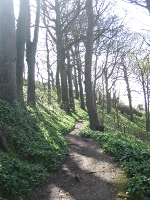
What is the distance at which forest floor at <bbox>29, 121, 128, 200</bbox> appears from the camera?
540 cm

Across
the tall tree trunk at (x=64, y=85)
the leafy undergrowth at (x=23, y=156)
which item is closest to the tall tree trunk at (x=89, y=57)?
the leafy undergrowth at (x=23, y=156)

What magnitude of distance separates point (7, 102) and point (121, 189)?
6.10 m

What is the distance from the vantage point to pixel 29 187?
5352 millimetres

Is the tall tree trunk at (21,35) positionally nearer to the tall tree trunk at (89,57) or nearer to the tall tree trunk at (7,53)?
the tall tree trunk at (7,53)

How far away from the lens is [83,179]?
6.37m

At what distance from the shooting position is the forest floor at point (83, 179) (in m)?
5.40

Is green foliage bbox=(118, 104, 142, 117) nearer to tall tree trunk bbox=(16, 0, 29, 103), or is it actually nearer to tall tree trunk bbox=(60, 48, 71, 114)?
tall tree trunk bbox=(60, 48, 71, 114)

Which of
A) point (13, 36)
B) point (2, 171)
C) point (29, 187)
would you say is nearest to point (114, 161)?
point (29, 187)

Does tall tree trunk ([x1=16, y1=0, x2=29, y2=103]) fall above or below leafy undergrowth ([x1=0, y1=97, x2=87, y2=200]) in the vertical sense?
above

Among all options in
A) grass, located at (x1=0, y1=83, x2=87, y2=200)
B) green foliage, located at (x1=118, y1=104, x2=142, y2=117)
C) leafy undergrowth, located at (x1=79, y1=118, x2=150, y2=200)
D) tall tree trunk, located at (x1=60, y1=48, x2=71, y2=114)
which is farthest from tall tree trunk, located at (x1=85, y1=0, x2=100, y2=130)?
green foliage, located at (x1=118, y1=104, x2=142, y2=117)

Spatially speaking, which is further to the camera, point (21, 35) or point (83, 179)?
point (21, 35)

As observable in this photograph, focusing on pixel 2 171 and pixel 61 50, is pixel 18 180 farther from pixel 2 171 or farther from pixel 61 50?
pixel 61 50

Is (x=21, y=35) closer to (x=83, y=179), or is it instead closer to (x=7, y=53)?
(x=7, y=53)

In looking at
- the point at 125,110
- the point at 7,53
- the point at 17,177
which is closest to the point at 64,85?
the point at 7,53
